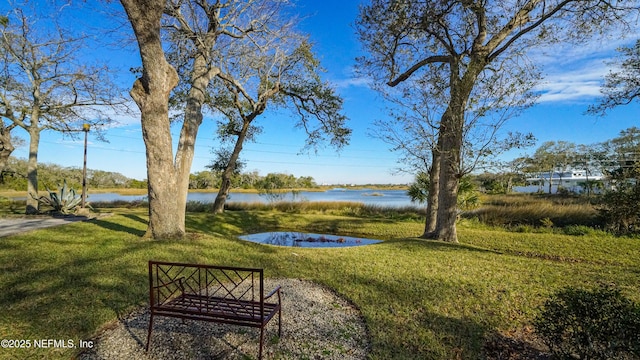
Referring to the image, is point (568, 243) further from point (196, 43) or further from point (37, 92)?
point (37, 92)

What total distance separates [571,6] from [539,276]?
696 cm

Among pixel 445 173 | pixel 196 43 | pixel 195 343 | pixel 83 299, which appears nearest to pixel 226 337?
pixel 195 343

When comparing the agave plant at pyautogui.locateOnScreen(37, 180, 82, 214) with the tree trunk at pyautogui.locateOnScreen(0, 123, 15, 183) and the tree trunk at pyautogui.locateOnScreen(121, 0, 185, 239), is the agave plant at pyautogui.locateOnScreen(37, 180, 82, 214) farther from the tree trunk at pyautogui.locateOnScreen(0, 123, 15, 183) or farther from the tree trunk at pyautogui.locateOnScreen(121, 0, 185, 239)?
the tree trunk at pyautogui.locateOnScreen(121, 0, 185, 239)

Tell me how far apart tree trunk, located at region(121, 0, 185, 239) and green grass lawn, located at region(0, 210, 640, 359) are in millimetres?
633

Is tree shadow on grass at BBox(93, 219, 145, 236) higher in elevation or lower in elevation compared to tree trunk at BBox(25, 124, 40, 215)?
lower

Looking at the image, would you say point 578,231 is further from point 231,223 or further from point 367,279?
point 231,223

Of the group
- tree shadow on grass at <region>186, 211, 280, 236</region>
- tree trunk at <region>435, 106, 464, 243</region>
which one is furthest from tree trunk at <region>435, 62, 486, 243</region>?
tree shadow on grass at <region>186, 211, 280, 236</region>

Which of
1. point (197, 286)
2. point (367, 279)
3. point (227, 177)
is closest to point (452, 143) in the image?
point (367, 279)

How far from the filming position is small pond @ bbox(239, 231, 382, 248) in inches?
379

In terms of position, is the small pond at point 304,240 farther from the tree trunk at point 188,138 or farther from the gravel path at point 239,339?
the gravel path at point 239,339

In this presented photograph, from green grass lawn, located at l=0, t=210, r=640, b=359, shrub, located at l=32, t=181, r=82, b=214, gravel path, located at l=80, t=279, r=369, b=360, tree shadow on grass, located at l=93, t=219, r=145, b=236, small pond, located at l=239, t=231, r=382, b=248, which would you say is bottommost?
small pond, located at l=239, t=231, r=382, b=248

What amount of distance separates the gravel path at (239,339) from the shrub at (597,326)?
5.39ft

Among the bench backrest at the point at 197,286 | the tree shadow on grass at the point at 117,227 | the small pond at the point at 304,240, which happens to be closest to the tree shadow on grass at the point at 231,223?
the small pond at the point at 304,240

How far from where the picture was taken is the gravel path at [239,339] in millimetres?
2684
